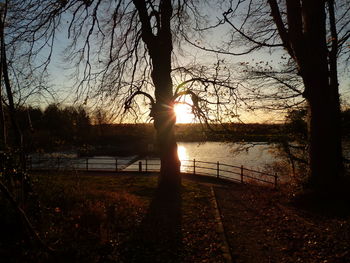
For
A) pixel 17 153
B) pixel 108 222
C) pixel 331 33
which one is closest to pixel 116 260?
pixel 108 222

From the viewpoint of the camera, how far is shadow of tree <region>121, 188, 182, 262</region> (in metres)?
5.09

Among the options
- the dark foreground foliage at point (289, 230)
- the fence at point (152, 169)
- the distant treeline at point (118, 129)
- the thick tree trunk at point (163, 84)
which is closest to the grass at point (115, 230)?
the dark foreground foliage at point (289, 230)

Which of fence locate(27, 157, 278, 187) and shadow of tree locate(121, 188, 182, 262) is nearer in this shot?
shadow of tree locate(121, 188, 182, 262)

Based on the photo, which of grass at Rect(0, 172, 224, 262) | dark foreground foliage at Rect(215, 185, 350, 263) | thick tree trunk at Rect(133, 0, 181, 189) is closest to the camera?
grass at Rect(0, 172, 224, 262)

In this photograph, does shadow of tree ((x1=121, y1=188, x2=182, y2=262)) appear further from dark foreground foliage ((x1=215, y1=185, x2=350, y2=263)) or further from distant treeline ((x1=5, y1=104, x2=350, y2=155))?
distant treeline ((x1=5, y1=104, x2=350, y2=155))

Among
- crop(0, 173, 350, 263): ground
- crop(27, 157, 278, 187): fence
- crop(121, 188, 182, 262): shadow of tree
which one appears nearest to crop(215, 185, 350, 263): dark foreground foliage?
crop(0, 173, 350, 263): ground

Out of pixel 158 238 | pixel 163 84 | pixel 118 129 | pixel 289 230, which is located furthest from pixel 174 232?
pixel 118 129

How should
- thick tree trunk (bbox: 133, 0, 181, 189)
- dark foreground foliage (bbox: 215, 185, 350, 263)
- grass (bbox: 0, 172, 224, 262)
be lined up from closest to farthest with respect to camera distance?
grass (bbox: 0, 172, 224, 262)
dark foreground foliage (bbox: 215, 185, 350, 263)
thick tree trunk (bbox: 133, 0, 181, 189)

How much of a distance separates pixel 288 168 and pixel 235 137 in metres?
7.46

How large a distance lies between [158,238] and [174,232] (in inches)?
22.7

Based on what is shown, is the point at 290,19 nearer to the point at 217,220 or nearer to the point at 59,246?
the point at 217,220

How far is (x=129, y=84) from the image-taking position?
10.7 metres

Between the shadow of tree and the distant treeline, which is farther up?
the distant treeline

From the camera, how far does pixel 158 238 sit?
6.01 meters
